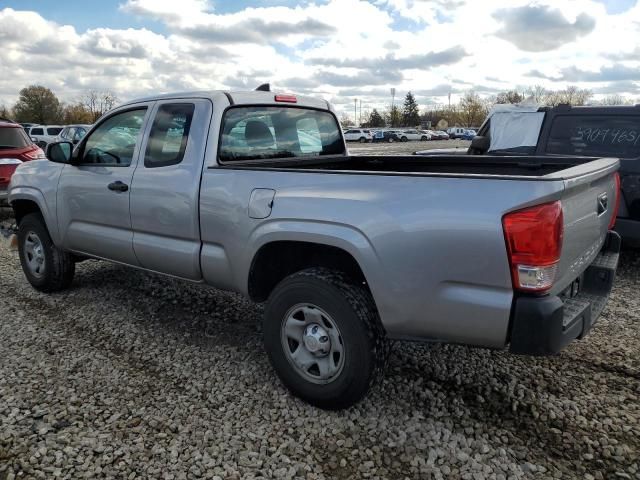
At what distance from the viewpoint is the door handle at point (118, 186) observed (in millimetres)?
4074

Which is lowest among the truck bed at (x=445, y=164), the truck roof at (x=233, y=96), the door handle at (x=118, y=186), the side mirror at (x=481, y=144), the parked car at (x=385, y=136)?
the parked car at (x=385, y=136)

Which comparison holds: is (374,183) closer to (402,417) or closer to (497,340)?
(497,340)

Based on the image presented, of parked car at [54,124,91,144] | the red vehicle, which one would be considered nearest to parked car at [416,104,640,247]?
the red vehicle

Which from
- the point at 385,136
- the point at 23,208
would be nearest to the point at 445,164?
the point at 23,208

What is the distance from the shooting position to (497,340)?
2.49 meters

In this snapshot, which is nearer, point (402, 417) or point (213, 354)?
point (402, 417)

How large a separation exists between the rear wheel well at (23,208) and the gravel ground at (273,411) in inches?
51.5

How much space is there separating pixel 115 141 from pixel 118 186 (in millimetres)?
510

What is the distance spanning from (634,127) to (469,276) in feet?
14.9

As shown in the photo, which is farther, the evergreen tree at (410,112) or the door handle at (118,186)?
the evergreen tree at (410,112)

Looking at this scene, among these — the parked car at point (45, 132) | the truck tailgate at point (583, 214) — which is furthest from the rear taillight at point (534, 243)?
the parked car at point (45, 132)

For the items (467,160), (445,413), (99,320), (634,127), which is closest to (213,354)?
(99,320)

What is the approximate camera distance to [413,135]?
202ft

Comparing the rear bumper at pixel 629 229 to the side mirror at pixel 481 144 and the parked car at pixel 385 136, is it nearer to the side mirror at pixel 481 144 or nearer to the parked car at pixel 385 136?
the side mirror at pixel 481 144
